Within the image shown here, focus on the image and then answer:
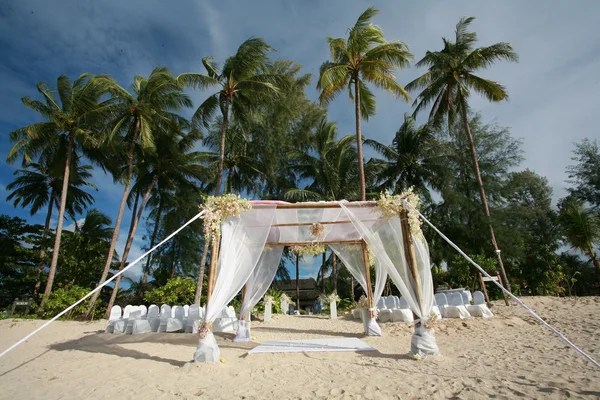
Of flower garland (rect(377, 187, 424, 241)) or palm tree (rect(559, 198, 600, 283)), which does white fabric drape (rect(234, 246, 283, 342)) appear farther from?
palm tree (rect(559, 198, 600, 283))

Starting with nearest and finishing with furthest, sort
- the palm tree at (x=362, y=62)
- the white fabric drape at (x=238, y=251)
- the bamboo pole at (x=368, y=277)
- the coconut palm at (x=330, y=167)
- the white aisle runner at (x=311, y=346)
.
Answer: the white fabric drape at (x=238, y=251) → the white aisle runner at (x=311, y=346) → the bamboo pole at (x=368, y=277) → the palm tree at (x=362, y=62) → the coconut palm at (x=330, y=167)

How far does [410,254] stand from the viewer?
5051 mm

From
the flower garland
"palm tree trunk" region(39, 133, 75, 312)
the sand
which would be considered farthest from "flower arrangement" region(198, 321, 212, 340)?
"palm tree trunk" region(39, 133, 75, 312)

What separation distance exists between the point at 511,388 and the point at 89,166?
19.4m

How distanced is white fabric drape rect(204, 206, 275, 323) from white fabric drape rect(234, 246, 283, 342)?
1350 millimetres

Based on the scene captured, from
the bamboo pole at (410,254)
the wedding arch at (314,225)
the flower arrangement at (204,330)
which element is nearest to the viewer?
the flower arrangement at (204,330)

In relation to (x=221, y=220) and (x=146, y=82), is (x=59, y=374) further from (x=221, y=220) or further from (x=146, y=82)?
(x=146, y=82)

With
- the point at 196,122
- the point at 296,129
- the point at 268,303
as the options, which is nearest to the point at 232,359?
the point at 268,303

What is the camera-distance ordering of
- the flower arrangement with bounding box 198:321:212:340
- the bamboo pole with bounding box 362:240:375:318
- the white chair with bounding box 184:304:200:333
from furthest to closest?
the white chair with bounding box 184:304:200:333
the bamboo pole with bounding box 362:240:375:318
the flower arrangement with bounding box 198:321:212:340

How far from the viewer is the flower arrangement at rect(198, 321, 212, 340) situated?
4.46 meters

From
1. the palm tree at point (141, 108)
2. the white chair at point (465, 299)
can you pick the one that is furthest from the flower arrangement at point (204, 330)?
the palm tree at point (141, 108)

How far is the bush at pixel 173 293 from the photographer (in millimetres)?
10834

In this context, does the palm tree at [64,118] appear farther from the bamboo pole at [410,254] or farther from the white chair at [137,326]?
the bamboo pole at [410,254]

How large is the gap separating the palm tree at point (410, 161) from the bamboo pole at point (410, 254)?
10488 millimetres
